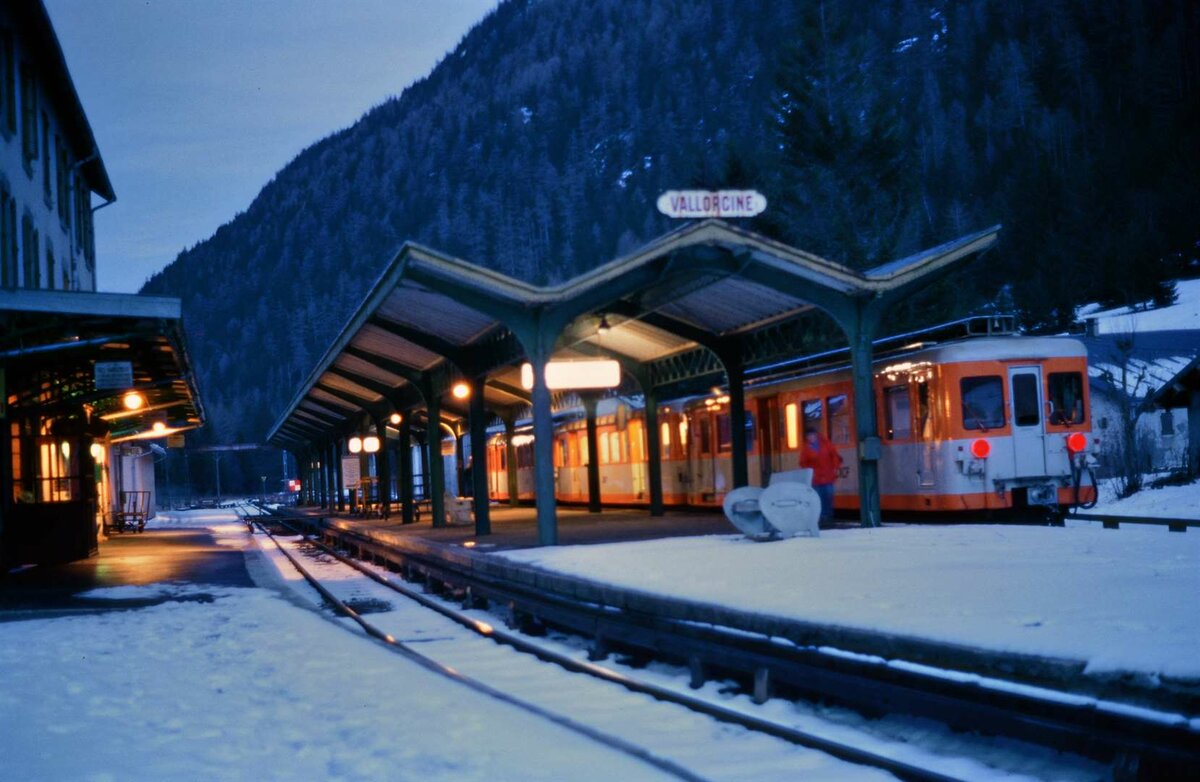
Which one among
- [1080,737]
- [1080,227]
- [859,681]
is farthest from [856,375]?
[1080,227]

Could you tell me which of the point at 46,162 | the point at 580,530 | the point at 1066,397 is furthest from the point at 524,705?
the point at 46,162

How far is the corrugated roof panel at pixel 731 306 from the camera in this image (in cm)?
1822

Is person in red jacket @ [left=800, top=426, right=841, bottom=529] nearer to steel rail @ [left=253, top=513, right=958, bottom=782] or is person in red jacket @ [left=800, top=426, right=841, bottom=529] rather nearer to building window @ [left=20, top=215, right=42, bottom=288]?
steel rail @ [left=253, top=513, right=958, bottom=782]

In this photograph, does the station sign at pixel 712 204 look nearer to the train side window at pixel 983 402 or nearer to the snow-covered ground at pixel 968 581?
the train side window at pixel 983 402

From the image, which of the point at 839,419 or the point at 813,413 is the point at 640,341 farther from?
the point at 839,419

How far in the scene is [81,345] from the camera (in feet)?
55.1

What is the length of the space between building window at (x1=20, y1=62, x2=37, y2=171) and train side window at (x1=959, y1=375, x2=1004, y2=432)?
1788cm

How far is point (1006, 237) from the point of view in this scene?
273 feet

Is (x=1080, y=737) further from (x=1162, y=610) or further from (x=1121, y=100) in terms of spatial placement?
(x=1121, y=100)

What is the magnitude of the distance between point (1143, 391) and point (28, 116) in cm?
3212

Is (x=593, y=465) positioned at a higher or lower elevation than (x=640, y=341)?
lower

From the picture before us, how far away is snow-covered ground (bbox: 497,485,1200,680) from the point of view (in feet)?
23.3

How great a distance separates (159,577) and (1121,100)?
322 ft

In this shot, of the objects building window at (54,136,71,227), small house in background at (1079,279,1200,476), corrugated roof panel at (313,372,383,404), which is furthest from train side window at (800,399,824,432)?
building window at (54,136,71,227)
